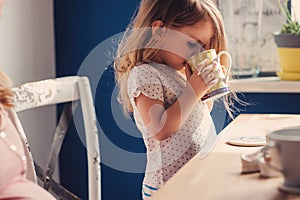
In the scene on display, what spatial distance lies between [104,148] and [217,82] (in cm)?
117

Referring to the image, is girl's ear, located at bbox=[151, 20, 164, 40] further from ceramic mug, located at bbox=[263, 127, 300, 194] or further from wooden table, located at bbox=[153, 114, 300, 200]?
ceramic mug, located at bbox=[263, 127, 300, 194]

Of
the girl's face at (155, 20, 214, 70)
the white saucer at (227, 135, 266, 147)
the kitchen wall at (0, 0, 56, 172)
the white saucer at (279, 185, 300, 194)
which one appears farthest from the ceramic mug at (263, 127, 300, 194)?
the kitchen wall at (0, 0, 56, 172)

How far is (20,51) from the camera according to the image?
2.29 meters

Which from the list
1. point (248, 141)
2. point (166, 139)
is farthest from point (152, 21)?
point (248, 141)

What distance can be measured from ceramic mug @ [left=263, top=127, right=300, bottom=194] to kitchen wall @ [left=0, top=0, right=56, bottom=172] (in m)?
1.38

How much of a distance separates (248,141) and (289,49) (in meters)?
1.05

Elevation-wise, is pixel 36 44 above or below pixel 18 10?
below

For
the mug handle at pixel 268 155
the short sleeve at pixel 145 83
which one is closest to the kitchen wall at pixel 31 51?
the short sleeve at pixel 145 83

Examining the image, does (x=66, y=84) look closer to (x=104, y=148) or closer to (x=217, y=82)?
(x=217, y=82)

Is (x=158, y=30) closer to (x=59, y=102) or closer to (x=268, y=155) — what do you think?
(x=59, y=102)

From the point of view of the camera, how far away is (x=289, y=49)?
2.36 meters

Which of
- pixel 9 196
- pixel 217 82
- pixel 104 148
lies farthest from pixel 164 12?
pixel 104 148

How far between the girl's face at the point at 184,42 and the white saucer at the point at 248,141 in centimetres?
25

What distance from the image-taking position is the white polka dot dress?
1.52m
